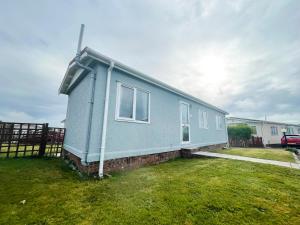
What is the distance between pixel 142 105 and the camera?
6.07 m

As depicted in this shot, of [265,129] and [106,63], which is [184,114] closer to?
[106,63]

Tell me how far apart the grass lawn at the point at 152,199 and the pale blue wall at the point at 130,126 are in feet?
3.60

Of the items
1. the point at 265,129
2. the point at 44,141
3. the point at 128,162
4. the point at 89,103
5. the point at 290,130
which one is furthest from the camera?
the point at 290,130

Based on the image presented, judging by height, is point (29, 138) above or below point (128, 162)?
above

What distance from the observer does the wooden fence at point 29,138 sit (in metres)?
7.08

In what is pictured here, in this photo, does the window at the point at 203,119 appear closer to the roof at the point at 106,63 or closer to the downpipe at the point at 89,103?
the roof at the point at 106,63

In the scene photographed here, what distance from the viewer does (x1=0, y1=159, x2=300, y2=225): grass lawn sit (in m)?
2.27

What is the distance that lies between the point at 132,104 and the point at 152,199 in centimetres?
345

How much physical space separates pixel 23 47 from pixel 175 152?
10.3 meters

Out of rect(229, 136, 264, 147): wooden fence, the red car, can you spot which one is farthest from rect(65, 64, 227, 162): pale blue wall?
the red car

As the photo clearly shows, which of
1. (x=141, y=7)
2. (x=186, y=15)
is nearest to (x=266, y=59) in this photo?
(x=186, y=15)

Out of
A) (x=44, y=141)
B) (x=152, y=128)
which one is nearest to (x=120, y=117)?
(x=152, y=128)

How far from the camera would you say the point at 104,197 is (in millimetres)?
3012

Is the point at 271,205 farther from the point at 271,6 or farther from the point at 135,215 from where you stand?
the point at 271,6
